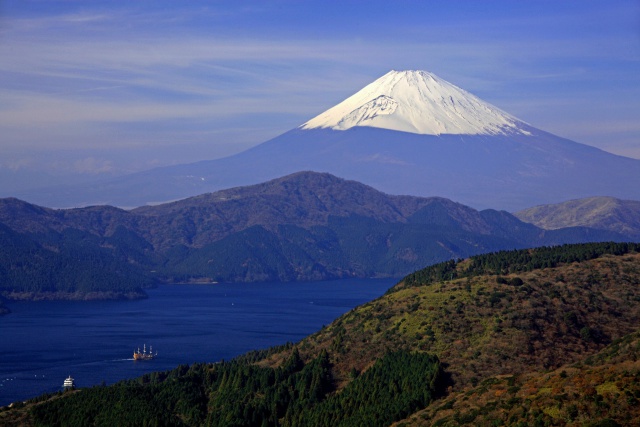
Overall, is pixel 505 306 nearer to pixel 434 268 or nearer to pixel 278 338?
pixel 434 268

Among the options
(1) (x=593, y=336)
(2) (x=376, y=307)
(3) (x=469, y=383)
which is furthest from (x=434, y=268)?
(3) (x=469, y=383)

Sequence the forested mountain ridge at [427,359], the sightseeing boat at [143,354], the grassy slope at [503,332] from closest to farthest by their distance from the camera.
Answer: the grassy slope at [503,332], the forested mountain ridge at [427,359], the sightseeing boat at [143,354]

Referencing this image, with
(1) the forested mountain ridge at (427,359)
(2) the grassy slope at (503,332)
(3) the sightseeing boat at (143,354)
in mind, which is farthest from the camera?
(3) the sightseeing boat at (143,354)

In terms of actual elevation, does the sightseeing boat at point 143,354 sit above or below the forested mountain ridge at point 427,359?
below

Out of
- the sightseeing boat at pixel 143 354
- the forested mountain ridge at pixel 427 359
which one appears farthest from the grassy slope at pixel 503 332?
the sightseeing boat at pixel 143 354

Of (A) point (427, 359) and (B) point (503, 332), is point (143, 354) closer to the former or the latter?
(B) point (503, 332)

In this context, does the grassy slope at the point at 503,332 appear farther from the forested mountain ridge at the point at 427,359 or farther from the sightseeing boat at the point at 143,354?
the sightseeing boat at the point at 143,354

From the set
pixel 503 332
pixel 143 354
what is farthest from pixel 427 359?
pixel 143 354

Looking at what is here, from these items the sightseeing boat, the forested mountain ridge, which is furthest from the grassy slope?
the sightseeing boat
